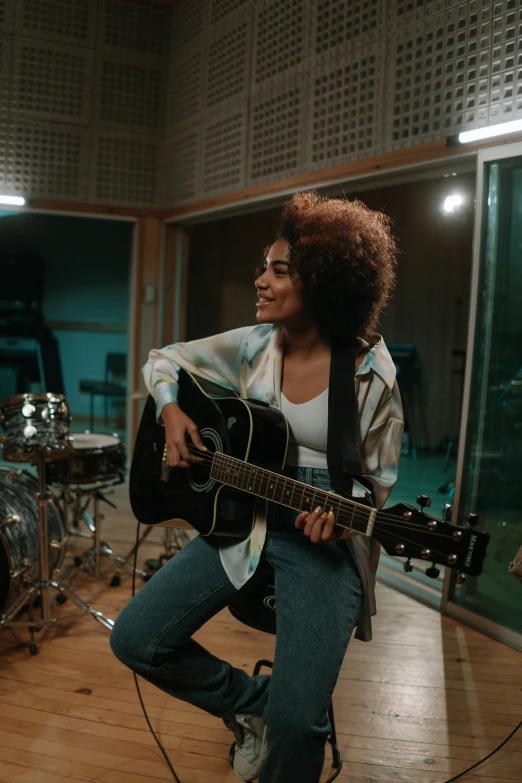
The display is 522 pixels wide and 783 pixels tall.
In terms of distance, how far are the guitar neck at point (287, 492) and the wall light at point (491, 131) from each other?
2.05m

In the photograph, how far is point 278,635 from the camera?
1.80m

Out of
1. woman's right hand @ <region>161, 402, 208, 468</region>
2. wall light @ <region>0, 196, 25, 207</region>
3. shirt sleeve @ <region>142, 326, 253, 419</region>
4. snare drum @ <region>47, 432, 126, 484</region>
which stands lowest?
snare drum @ <region>47, 432, 126, 484</region>

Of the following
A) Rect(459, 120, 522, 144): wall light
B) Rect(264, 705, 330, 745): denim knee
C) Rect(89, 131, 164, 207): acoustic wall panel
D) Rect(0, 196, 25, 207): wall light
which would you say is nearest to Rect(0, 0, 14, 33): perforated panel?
Rect(89, 131, 164, 207): acoustic wall panel

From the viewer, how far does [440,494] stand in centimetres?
417

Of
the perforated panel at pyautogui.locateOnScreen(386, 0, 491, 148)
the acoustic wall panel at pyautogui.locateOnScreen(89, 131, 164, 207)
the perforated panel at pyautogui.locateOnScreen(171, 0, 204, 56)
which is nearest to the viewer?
the perforated panel at pyautogui.locateOnScreen(386, 0, 491, 148)

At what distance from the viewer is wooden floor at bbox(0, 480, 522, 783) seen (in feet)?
7.59

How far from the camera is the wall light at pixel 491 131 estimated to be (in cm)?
317

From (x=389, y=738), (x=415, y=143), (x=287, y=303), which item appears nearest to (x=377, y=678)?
(x=389, y=738)

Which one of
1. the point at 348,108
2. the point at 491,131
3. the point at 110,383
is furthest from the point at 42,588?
the point at 110,383

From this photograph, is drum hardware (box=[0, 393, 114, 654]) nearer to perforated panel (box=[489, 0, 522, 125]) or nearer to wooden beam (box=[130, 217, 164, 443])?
perforated panel (box=[489, 0, 522, 125])

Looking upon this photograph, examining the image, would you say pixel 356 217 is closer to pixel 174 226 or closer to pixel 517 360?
pixel 517 360

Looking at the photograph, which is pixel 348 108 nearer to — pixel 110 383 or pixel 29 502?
pixel 29 502

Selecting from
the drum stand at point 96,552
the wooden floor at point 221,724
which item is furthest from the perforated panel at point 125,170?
the wooden floor at point 221,724

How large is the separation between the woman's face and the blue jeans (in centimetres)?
41
